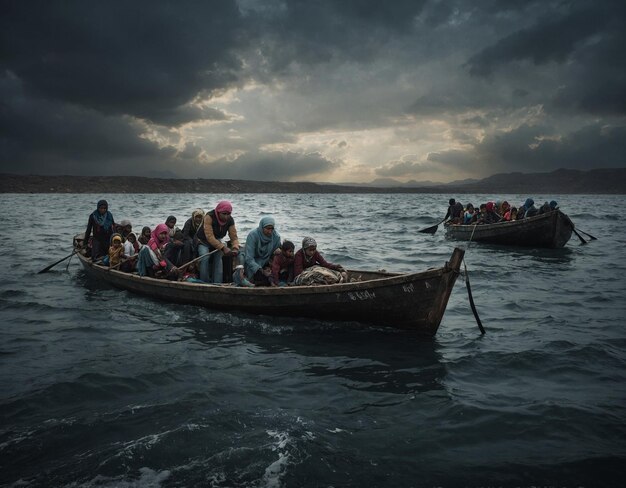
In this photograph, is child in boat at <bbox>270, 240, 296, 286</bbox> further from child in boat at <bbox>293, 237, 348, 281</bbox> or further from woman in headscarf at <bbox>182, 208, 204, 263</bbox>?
woman in headscarf at <bbox>182, 208, 204, 263</bbox>

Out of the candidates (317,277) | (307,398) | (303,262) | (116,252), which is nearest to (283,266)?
(303,262)

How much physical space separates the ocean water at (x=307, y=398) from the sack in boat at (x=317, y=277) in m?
0.81

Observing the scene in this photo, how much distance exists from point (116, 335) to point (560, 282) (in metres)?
12.0

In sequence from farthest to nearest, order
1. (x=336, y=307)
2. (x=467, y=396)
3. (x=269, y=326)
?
(x=269, y=326), (x=336, y=307), (x=467, y=396)

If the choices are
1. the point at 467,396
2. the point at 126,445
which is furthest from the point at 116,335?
the point at 467,396

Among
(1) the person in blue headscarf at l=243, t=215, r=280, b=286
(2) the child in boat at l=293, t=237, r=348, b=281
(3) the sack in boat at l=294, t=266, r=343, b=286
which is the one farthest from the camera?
(1) the person in blue headscarf at l=243, t=215, r=280, b=286

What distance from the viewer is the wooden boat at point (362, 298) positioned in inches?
279

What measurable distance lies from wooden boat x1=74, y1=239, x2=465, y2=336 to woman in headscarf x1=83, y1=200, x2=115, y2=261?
16.1 ft

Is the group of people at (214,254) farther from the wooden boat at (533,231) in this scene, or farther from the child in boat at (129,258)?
the wooden boat at (533,231)

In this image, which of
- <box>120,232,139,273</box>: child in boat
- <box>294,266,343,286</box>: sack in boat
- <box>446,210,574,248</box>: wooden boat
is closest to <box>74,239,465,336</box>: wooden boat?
<box>294,266,343,286</box>: sack in boat

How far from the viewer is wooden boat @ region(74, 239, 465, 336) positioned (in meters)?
7.09

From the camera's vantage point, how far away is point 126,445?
14.7ft

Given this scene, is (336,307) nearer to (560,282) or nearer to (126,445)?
(126,445)

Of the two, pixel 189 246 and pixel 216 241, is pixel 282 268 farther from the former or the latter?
pixel 189 246
